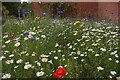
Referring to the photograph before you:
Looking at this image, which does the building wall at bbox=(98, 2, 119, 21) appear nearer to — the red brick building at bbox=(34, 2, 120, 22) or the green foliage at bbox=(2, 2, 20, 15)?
the red brick building at bbox=(34, 2, 120, 22)

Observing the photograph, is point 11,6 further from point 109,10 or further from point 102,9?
point 109,10

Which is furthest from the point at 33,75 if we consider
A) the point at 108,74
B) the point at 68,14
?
the point at 68,14

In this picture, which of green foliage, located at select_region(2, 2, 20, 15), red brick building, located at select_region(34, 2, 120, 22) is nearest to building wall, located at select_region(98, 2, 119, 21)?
red brick building, located at select_region(34, 2, 120, 22)

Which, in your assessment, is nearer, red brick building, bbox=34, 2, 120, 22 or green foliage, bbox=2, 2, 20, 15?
red brick building, bbox=34, 2, 120, 22

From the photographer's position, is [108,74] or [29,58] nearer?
[108,74]

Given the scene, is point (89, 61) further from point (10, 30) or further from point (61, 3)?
point (61, 3)

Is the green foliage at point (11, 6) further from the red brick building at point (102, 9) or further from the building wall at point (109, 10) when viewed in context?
the building wall at point (109, 10)

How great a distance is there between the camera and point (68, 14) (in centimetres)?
1035

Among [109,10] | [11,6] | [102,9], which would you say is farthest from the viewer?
[11,6]

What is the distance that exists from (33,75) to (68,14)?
823 centimetres

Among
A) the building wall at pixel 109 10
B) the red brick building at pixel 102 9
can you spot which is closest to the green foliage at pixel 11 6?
the red brick building at pixel 102 9

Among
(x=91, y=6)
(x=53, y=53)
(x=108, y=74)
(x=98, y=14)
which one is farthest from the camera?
(x=91, y=6)

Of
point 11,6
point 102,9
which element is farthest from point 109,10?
point 11,6

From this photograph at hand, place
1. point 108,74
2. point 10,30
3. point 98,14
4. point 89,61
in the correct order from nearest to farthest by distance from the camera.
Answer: point 108,74
point 89,61
point 10,30
point 98,14
